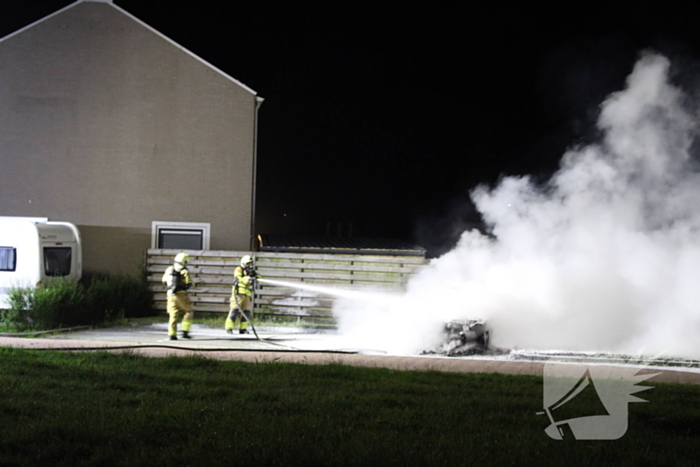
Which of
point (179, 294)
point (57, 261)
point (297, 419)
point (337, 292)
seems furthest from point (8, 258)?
point (297, 419)

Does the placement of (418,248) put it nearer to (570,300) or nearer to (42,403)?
(570,300)

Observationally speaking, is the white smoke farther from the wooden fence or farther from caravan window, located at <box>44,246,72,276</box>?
caravan window, located at <box>44,246,72,276</box>

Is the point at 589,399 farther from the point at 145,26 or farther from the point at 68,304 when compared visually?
the point at 145,26

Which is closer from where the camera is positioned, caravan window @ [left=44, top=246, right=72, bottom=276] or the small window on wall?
caravan window @ [left=44, top=246, right=72, bottom=276]

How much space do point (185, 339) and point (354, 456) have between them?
8.68 metres

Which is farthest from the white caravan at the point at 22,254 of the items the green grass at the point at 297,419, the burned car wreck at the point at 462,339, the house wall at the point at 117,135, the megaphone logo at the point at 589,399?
the megaphone logo at the point at 589,399

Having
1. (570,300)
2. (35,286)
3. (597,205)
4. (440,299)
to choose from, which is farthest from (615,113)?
(35,286)

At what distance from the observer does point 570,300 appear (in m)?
12.4

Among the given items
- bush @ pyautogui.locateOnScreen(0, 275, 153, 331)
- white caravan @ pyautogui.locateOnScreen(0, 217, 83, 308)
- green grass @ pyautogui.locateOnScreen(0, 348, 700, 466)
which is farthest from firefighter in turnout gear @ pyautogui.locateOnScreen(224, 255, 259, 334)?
green grass @ pyautogui.locateOnScreen(0, 348, 700, 466)

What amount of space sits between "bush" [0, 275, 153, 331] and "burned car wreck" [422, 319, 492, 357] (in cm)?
800

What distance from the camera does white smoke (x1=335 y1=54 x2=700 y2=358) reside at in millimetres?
12172

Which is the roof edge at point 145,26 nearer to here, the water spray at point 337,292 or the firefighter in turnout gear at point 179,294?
the water spray at point 337,292

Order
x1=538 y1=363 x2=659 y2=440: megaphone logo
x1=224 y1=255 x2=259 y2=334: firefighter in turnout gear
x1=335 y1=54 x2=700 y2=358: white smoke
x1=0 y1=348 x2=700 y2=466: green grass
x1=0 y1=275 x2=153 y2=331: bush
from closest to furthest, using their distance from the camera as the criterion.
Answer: x1=0 y1=348 x2=700 y2=466: green grass
x1=538 y1=363 x2=659 y2=440: megaphone logo
x1=335 y1=54 x2=700 y2=358: white smoke
x1=0 y1=275 x2=153 y2=331: bush
x1=224 y1=255 x2=259 y2=334: firefighter in turnout gear

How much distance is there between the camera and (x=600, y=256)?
12656 millimetres
